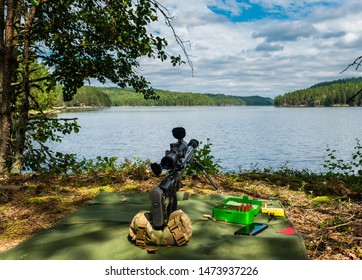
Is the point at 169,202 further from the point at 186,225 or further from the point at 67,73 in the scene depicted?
the point at 67,73

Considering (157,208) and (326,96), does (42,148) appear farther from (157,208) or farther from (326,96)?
(326,96)

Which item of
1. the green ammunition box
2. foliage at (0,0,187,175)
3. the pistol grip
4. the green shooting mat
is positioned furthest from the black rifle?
foliage at (0,0,187,175)

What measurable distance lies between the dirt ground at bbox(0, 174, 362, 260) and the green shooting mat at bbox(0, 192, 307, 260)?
14.0 inches

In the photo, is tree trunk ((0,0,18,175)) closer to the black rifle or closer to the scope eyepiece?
the black rifle

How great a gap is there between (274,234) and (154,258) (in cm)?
172

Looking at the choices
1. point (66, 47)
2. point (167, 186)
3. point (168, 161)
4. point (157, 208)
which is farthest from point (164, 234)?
point (66, 47)

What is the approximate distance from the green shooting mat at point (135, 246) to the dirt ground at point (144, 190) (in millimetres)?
356

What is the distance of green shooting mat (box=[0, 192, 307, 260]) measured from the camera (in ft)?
13.6

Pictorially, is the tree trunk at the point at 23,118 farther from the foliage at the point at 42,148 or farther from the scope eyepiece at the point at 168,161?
the scope eyepiece at the point at 168,161

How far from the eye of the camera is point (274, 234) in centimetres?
480

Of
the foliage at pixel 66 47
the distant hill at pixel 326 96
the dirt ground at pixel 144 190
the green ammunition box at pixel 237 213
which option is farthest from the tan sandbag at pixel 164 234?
the distant hill at pixel 326 96

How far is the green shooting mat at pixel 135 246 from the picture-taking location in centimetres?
414

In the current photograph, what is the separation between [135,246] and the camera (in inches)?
173

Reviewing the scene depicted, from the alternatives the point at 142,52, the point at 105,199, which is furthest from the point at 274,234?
the point at 142,52
